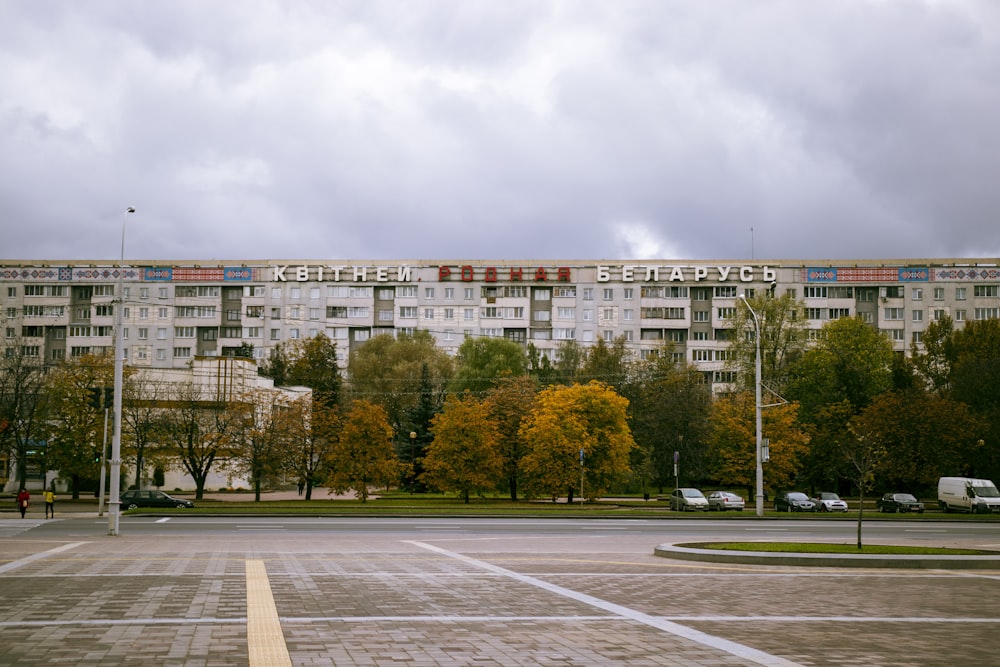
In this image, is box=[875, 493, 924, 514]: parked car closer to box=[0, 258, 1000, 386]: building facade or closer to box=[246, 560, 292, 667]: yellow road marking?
box=[246, 560, 292, 667]: yellow road marking

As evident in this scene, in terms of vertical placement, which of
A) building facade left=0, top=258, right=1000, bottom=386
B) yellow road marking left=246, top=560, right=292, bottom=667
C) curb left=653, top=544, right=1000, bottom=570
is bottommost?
curb left=653, top=544, right=1000, bottom=570

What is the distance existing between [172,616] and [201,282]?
102m

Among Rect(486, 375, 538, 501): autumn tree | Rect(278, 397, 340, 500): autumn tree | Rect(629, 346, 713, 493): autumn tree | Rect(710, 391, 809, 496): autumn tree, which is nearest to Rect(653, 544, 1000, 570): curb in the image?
Rect(486, 375, 538, 501): autumn tree

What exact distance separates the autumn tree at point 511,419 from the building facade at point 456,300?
136 feet

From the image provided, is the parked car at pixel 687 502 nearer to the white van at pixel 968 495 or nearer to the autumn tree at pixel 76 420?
the white van at pixel 968 495

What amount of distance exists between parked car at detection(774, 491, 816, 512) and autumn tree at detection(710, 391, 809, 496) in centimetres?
506

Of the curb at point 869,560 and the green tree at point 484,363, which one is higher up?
the green tree at point 484,363

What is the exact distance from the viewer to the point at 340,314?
357 feet

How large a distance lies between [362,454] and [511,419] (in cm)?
1074

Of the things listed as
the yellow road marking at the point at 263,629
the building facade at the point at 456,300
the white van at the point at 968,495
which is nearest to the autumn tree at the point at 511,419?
the white van at the point at 968,495

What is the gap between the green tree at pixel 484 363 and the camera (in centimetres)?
8381

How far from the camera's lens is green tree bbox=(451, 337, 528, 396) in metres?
83.8

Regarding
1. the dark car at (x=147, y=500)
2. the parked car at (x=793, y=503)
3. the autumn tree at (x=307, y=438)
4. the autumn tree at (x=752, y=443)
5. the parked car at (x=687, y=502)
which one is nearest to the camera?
the parked car at (x=687, y=502)

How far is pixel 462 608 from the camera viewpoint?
13.2 m
